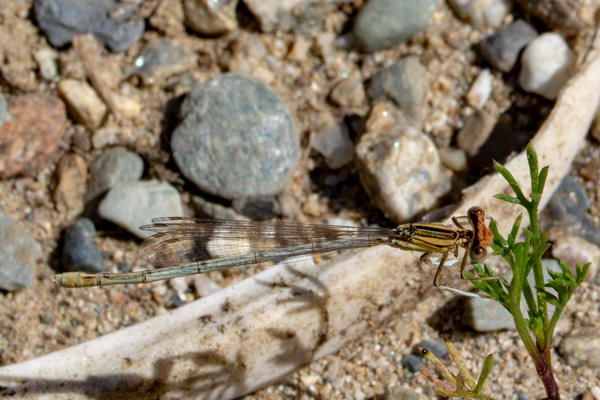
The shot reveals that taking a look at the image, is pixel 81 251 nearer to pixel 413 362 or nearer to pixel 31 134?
pixel 31 134

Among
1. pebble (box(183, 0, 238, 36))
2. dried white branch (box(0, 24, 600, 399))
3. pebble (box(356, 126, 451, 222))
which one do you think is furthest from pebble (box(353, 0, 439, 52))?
dried white branch (box(0, 24, 600, 399))

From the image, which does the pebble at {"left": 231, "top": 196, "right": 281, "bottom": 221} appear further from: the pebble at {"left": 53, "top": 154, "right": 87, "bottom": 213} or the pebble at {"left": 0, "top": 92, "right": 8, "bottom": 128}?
the pebble at {"left": 0, "top": 92, "right": 8, "bottom": 128}

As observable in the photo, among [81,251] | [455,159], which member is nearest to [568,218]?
[455,159]

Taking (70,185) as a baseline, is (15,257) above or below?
below

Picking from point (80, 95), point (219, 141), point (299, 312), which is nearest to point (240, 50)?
point (219, 141)

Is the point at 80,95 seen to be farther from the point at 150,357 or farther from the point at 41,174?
the point at 150,357
